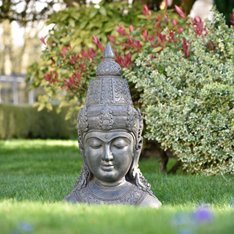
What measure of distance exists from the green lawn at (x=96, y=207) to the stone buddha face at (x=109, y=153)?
462 millimetres

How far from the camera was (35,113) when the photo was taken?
2033 cm

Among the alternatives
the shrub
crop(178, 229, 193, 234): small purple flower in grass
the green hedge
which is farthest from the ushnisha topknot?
the green hedge

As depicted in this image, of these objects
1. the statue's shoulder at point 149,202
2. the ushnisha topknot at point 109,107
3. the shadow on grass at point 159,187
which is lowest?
the shadow on grass at point 159,187

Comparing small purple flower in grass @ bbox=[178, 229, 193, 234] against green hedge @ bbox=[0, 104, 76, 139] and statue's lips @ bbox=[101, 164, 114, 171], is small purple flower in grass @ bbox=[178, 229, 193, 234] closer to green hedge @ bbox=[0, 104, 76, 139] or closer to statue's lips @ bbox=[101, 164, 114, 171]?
statue's lips @ bbox=[101, 164, 114, 171]

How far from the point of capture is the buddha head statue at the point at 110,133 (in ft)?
16.9

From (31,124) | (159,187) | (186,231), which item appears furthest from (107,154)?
(31,124)

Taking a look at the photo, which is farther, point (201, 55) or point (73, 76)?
point (73, 76)

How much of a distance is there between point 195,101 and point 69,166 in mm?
3821

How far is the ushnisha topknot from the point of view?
16.9ft

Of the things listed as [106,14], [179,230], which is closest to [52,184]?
[106,14]

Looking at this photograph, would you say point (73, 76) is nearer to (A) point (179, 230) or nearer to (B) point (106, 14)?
(B) point (106, 14)

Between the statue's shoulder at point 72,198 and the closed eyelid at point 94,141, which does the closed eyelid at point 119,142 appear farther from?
the statue's shoulder at point 72,198

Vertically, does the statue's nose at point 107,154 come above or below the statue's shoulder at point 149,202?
above

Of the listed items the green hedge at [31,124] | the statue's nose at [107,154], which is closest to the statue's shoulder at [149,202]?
the statue's nose at [107,154]
